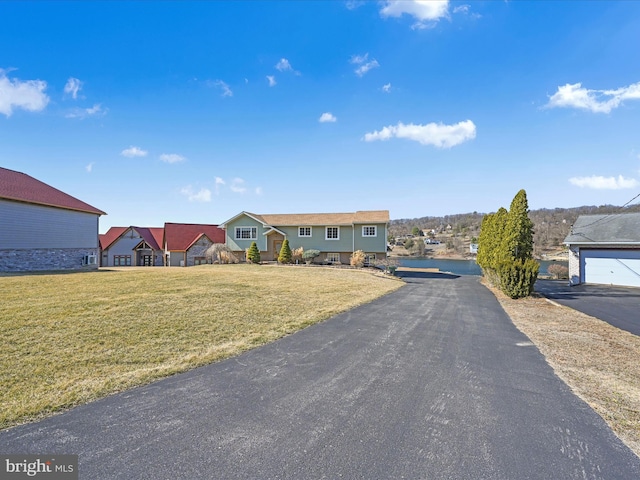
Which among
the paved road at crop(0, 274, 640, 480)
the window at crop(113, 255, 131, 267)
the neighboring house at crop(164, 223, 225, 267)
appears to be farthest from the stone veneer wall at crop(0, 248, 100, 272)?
the paved road at crop(0, 274, 640, 480)

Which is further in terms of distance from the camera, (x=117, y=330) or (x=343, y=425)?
(x=117, y=330)

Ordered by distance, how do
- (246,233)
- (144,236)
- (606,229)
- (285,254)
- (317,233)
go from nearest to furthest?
(606,229)
(285,254)
(317,233)
(246,233)
(144,236)

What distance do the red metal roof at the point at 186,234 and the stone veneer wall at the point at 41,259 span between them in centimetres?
1043

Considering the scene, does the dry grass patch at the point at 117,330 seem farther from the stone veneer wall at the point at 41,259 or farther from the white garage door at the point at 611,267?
the white garage door at the point at 611,267

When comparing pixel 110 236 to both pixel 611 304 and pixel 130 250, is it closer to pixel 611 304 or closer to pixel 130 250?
pixel 130 250

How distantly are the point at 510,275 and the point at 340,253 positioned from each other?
16.1 meters

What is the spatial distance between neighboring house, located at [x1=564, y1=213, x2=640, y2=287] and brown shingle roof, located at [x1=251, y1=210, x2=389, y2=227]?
510 inches

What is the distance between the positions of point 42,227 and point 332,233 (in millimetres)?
21202

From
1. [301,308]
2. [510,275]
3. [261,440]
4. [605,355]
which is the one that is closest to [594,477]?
[261,440]

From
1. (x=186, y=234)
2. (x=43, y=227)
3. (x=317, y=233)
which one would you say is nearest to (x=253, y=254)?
(x=317, y=233)

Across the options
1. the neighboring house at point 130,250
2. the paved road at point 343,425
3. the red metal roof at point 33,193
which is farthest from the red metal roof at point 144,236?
the paved road at point 343,425

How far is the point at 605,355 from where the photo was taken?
5.98 metres

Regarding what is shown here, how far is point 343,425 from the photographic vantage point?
3385 millimetres

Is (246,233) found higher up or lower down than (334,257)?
higher up
